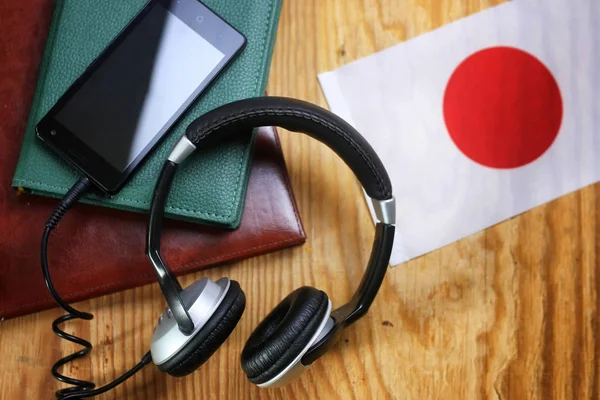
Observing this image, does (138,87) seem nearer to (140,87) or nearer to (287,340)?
(140,87)

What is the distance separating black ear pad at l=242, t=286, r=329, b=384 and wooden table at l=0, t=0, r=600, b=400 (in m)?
0.10

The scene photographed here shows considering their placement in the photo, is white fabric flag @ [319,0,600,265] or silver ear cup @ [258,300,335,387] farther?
white fabric flag @ [319,0,600,265]

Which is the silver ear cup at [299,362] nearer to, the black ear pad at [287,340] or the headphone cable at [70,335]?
the black ear pad at [287,340]

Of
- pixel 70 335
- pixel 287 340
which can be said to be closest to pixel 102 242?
pixel 70 335

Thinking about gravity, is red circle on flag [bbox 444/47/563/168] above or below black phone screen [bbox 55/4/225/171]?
above

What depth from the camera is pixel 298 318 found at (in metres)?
0.44

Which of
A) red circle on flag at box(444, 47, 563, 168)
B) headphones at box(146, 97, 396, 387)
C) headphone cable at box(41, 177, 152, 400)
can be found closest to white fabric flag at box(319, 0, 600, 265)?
red circle on flag at box(444, 47, 563, 168)

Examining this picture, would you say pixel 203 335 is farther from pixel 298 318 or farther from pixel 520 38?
pixel 520 38

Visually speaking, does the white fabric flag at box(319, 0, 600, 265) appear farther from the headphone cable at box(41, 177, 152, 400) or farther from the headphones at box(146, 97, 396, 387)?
the headphone cable at box(41, 177, 152, 400)

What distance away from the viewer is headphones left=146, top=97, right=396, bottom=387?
43 centimetres

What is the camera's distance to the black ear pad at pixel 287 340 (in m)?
0.43

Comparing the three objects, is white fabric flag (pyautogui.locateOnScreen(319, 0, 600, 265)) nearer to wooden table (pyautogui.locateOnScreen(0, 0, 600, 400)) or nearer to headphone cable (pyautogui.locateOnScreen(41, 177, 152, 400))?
wooden table (pyautogui.locateOnScreen(0, 0, 600, 400))

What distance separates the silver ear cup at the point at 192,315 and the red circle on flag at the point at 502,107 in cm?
29

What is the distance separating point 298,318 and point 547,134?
1.07 feet
